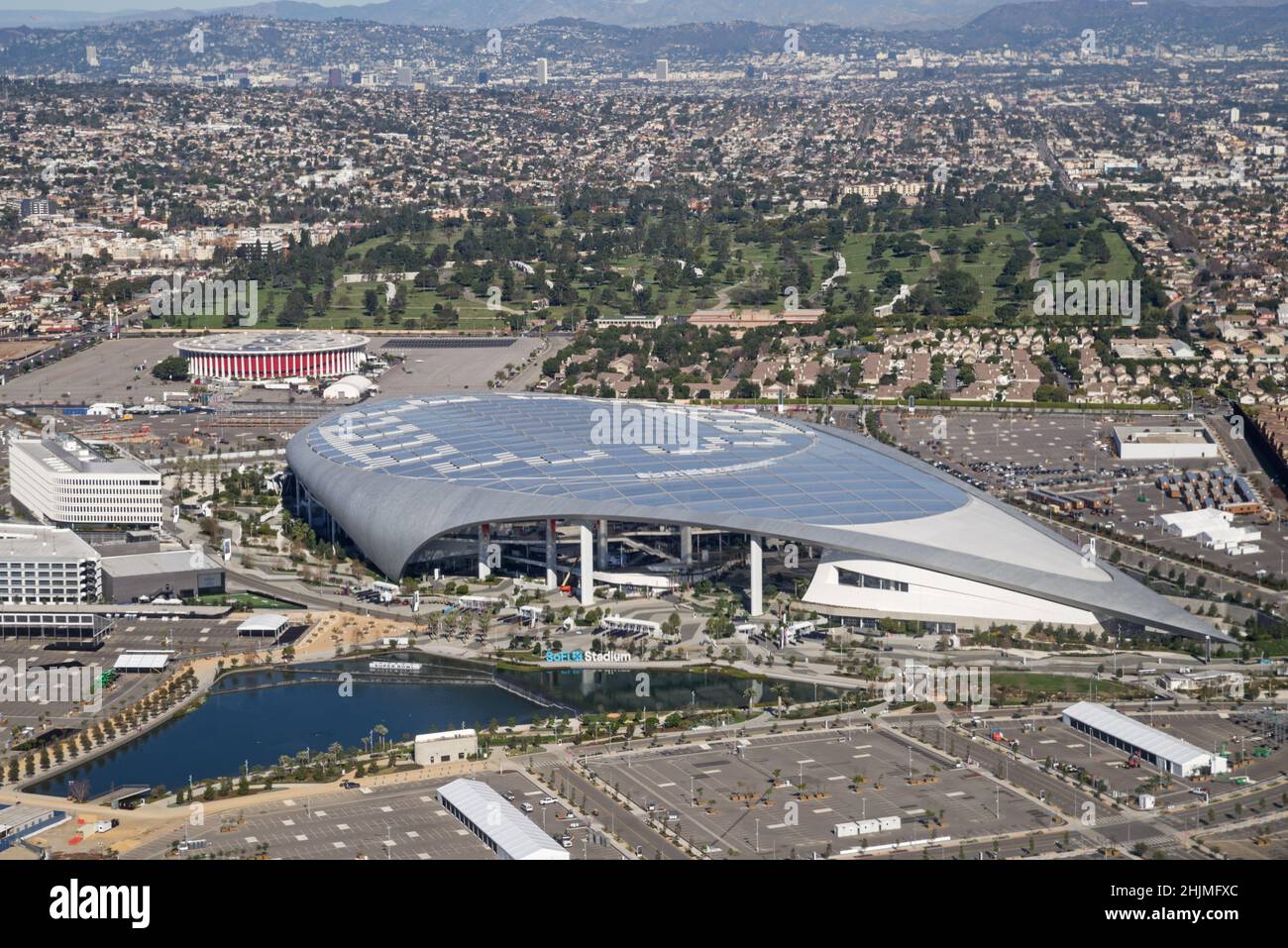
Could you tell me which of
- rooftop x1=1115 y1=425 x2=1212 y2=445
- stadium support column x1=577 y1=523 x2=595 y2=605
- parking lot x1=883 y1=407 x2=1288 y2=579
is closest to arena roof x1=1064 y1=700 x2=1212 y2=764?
stadium support column x1=577 y1=523 x2=595 y2=605

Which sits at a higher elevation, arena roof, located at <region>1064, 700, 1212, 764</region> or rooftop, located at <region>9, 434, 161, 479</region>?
rooftop, located at <region>9, 434, 161, 479</region>

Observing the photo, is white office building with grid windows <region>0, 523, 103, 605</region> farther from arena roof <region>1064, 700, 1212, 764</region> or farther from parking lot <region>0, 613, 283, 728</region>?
arena roof <region>1064, 700, 1212, 764</region>

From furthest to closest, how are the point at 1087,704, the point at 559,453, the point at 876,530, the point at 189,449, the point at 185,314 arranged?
the point at 185,314
the point at 189,449
the point at 559,453
the point at 876,530
the point at 1087,704

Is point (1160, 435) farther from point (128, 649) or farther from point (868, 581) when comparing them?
point (128, 649)

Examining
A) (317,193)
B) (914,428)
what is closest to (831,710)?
(914,428)

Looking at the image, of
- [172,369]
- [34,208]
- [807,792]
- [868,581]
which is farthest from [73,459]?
[34,208]

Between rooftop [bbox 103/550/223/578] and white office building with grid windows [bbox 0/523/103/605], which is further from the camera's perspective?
rooftop [bbox 103/550/223/578]

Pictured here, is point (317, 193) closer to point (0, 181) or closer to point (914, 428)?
point (0, 181)
